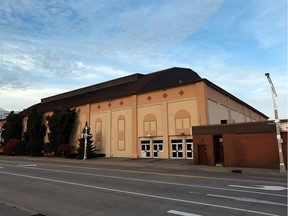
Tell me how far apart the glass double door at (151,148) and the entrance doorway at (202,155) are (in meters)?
8.42

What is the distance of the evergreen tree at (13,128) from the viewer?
199ft

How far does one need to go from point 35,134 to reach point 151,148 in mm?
28005

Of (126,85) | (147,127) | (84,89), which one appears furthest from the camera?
(84,89)

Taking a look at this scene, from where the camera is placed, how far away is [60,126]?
155 ft

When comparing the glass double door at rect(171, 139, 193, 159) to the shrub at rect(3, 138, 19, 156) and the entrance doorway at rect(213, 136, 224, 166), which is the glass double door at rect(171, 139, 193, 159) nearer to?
the entrance doorway at rect(213, 136, 224, 166)

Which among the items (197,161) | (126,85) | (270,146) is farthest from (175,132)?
(126,85)

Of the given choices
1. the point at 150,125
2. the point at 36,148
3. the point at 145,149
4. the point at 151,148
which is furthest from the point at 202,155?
the point at 36,148

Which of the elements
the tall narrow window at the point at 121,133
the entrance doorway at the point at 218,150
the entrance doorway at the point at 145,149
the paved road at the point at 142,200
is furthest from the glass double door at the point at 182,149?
the paved road at the point at 142,200

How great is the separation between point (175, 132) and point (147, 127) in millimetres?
4588

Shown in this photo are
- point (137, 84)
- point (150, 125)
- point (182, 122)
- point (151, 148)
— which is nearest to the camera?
point (182, 122)

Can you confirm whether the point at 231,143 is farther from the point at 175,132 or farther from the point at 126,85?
the point at 126,85

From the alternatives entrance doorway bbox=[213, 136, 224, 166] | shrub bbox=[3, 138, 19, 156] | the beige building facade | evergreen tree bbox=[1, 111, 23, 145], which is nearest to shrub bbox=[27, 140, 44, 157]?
shrub bbox=[3, 138, 19, 156]

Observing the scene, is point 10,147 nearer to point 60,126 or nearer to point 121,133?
point 60,126

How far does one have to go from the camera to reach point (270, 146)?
2361cm
